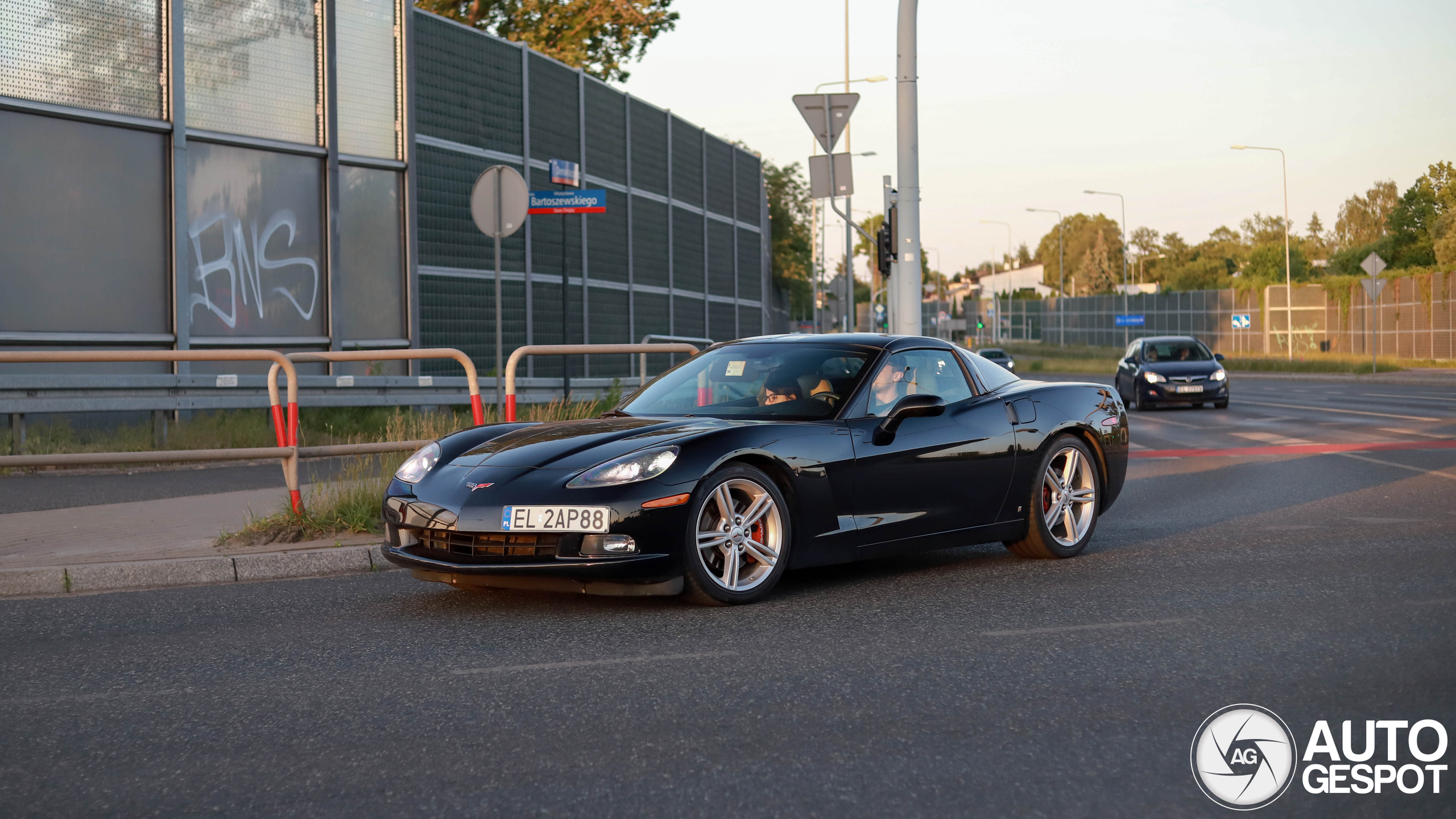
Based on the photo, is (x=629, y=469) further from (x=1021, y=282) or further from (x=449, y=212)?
(x=1021, y=282)

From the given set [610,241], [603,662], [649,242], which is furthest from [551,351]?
[649,242]

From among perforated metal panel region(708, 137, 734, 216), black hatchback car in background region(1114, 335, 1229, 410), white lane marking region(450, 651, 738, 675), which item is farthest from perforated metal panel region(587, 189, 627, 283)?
white lane marking region(450, 651, 738, 675)

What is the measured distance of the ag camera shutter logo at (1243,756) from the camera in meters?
3.75

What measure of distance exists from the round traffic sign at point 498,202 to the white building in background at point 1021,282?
150m

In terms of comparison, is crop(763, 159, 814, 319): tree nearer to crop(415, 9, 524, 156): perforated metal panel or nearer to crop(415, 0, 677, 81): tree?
crop(415, 0, 677, 81): tree

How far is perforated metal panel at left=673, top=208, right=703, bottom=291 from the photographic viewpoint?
2742 centimetres

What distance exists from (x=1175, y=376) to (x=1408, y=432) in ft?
25.6

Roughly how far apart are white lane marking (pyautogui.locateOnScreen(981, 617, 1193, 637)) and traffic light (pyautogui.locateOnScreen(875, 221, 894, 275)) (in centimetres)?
957

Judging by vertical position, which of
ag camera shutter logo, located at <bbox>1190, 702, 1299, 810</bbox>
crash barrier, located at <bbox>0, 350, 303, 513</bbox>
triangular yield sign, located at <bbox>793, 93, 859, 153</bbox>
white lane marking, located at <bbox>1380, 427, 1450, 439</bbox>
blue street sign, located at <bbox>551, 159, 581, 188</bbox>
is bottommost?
ag camera shutter logo, located at <bbox>1190, 702, 1299, 810</bbox>

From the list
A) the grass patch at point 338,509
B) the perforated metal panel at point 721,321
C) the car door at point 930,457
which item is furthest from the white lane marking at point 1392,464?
the perforated metal panel at point 721,321

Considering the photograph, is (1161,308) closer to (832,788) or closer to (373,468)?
(373,468)

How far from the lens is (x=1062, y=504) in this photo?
812 cm

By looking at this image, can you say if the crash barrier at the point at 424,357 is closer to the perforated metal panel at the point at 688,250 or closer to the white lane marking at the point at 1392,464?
the white lane marking at the point at 1392,464

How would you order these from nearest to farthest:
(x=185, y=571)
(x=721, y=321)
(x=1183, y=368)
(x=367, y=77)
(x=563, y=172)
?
(x=185, y=571), (x=563, y=172), (x=367, y=77), (x=1183, y=368), (x=721, y=321)
